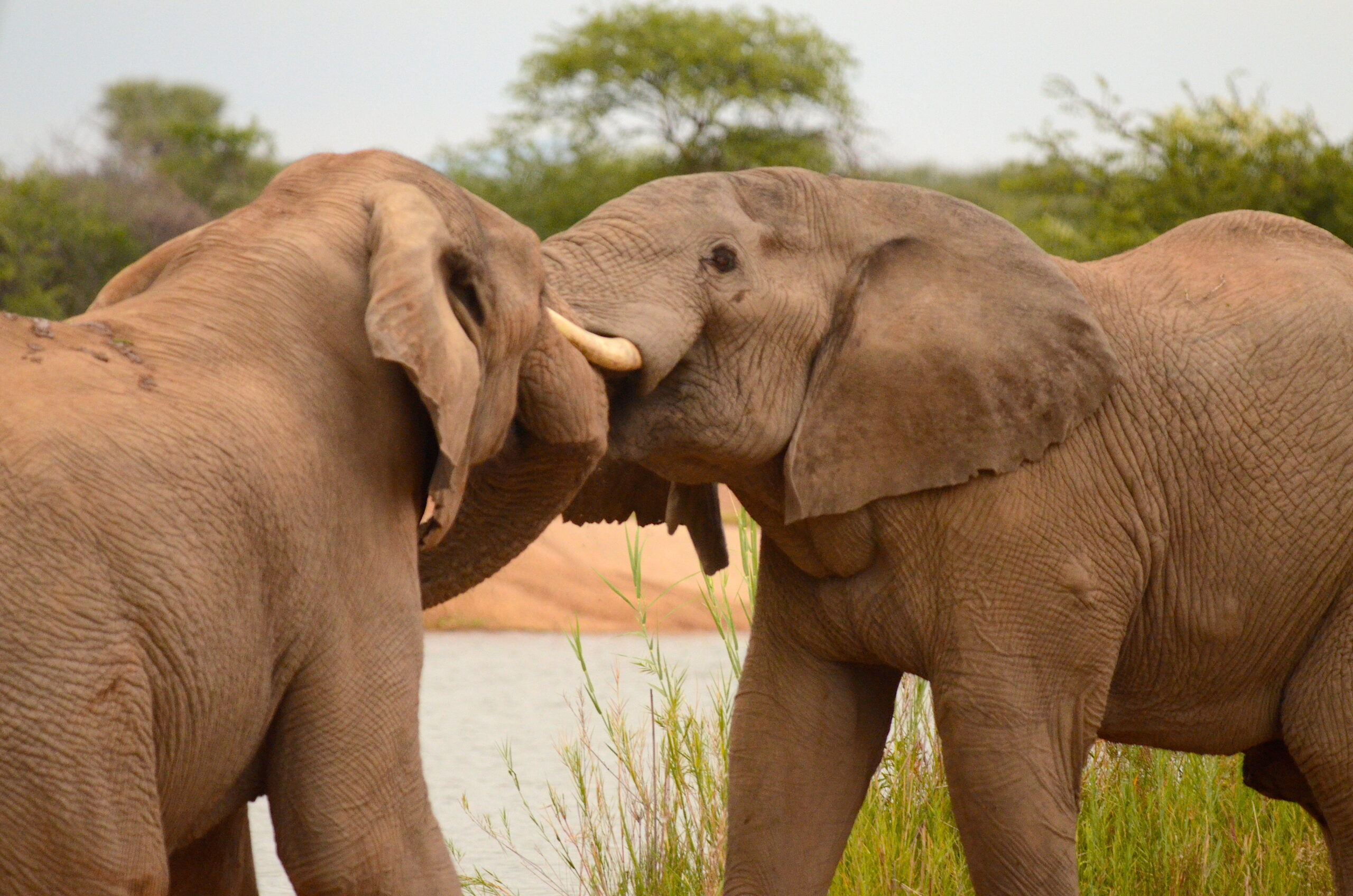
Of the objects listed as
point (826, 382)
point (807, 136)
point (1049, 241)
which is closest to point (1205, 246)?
point (826, 382)

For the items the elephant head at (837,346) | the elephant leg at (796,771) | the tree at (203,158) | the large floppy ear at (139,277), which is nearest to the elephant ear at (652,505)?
the elephant leg at (796,771)

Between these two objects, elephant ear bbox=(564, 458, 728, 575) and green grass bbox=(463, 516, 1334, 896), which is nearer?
elephant ear bbox=(564, 458, 728, 575)

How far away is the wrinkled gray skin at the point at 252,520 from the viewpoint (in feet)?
7.14

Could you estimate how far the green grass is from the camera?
181 inches

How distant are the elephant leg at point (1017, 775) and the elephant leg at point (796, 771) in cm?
40

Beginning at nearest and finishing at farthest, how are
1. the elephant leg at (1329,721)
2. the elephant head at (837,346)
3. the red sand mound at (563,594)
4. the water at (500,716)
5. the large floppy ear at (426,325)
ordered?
the large floppy ear at (426,325)
the elephant head at (837,346)
the elephant leg at (1329,721)
the water at (500,716)
the red sand mound at (563,594)

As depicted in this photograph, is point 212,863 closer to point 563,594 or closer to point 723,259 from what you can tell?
point 723,259

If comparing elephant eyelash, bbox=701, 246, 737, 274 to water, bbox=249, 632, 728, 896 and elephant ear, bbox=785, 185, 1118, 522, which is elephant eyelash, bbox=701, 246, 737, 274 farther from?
water, bbox=249, 632, 728, 896

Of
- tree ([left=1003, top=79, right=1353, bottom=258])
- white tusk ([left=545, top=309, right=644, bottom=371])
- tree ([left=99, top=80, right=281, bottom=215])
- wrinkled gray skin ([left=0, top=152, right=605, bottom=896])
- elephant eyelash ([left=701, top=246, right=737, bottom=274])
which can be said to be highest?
tree ([left=99, top=80, right=281, bottom=215])

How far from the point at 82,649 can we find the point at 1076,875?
7.43 feet

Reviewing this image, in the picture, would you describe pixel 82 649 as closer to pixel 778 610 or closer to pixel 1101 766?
pixel 778 610

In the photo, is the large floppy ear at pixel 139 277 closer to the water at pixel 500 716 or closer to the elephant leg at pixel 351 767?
the elephant leg at pixel 351 767

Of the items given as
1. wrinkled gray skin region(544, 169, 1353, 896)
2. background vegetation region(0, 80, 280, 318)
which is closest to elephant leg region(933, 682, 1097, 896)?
wrinkled gray skin region(544, 169, 1353, 896)

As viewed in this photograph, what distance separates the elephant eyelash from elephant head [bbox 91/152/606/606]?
0.49 metres
